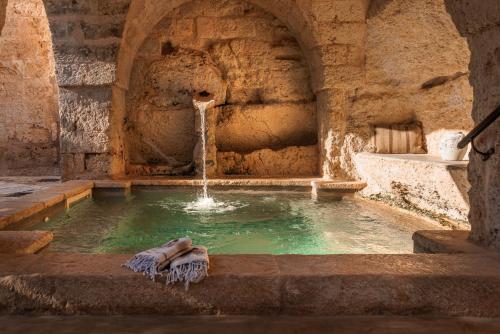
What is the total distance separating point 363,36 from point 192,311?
4928 millimetres

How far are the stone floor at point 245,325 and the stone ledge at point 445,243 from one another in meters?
0.53

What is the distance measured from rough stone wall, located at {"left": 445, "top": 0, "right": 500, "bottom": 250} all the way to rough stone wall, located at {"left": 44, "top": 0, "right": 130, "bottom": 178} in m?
4.48

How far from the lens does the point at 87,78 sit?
5559mm

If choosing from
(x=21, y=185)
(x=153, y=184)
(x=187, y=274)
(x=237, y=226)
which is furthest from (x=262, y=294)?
(x=21, y=185)

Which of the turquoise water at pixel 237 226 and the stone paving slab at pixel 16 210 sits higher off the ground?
→ the stone paving slab at pixel 16 210

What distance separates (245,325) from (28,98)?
7888 mm

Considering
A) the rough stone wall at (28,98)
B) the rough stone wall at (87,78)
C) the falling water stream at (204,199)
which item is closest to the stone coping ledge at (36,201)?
the rough stone wall at (87,78)

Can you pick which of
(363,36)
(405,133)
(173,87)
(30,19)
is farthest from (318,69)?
(30,19)

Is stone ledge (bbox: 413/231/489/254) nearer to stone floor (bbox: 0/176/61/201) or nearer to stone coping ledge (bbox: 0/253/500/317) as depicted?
stone coping ledge (bbox: 0/253/500/317)

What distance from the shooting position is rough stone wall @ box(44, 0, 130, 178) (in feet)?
17.3

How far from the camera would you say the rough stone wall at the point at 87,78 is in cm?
527

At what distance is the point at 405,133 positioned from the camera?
5664 millimetres

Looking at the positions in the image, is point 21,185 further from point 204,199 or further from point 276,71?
point 276,71

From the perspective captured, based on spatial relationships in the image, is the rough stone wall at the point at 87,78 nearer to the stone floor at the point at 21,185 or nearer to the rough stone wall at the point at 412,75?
the stone floor at the point at 21,185
